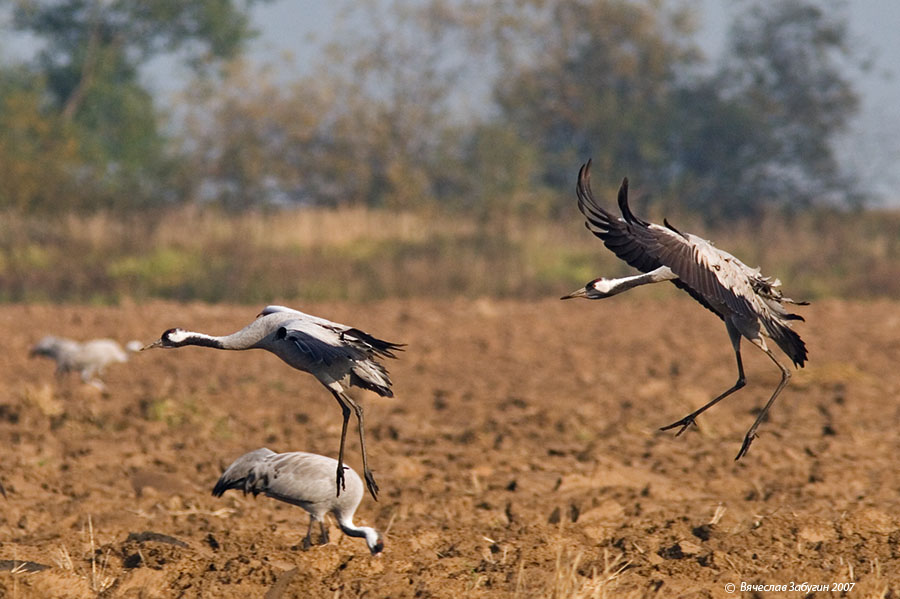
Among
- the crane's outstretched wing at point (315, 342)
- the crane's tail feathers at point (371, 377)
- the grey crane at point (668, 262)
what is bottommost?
the crane's tail feathers at point (371, 377)

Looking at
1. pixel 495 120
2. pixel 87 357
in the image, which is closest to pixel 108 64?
pixel 495 120

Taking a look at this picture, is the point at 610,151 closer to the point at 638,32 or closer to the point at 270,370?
the point at 638,32

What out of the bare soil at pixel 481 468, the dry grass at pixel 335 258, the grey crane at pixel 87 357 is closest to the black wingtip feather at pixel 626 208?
the bare soil at pixel 481 468

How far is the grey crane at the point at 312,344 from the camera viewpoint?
13.7ft

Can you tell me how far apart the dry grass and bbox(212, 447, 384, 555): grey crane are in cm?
1335

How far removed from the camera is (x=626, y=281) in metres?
4.14

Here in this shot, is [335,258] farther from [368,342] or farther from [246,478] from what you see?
[368,342]

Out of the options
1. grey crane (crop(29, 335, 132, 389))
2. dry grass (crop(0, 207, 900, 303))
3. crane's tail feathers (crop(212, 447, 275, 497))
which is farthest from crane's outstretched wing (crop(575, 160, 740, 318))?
dry grass (crop(0, 207, 900, 303))

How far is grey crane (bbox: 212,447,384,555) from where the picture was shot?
5.05m

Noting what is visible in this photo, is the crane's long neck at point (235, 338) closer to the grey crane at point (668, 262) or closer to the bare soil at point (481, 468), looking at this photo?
the bare soil at point (481, 468)

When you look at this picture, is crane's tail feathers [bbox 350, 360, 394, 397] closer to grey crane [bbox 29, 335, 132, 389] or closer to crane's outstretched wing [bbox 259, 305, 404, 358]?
crane's outstretched wing [bbox 259, 305, 404, 358]

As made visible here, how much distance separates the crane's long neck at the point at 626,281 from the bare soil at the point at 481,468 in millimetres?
1050

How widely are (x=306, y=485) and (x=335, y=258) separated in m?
16.3

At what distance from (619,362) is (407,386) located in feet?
8.13
